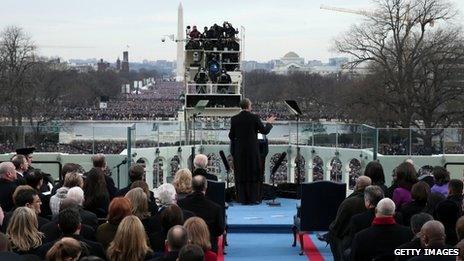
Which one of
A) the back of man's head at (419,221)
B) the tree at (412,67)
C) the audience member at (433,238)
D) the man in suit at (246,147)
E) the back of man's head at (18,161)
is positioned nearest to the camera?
the audience member at (433,238)

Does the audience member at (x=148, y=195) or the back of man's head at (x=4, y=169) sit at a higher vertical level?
the back of man's head at (x=4, y=169)

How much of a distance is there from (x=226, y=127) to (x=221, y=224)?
1013 centimetres

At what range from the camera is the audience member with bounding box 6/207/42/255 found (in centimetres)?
651

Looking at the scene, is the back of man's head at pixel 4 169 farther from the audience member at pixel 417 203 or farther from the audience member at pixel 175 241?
the audience member at pixel 417 203

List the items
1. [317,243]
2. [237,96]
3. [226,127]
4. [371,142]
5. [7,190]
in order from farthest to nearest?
1. [237,96]
2. [226,127]
3. [371,142]
4. [317,243]
5. [7,190]

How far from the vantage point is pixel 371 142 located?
16.5m

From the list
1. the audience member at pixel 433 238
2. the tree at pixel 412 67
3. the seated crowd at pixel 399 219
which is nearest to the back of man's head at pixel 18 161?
the seated crowd at pixel 399 219

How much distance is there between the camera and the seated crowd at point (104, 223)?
597cm

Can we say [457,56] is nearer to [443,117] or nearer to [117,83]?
[443,117]

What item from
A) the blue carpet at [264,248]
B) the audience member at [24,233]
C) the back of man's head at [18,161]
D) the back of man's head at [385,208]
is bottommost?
the blue carpet at [264,248]

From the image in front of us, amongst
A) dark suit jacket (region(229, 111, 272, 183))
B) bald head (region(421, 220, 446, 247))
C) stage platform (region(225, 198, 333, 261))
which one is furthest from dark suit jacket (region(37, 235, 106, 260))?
dark suit jacket (region(229, 111, 272, 183))

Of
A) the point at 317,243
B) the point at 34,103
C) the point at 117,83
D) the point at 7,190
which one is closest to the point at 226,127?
the point at 317,243

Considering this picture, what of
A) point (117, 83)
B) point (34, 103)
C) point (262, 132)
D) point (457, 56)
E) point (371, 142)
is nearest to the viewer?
point (262, 132)

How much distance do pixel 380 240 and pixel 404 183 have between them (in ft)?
7.85
